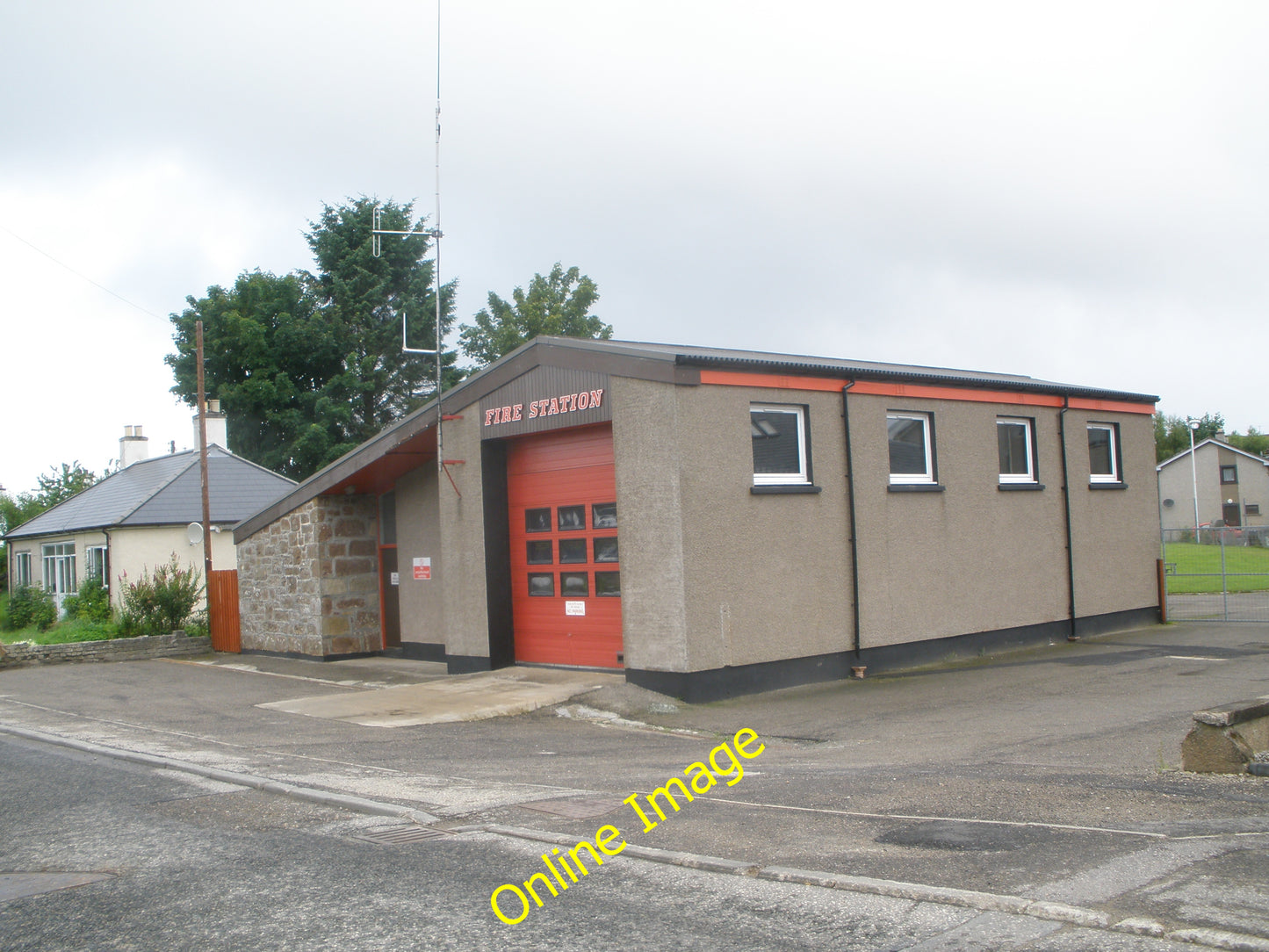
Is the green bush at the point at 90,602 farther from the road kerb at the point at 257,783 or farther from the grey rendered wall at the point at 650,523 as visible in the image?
the grey rendered wall at the point at 650,523

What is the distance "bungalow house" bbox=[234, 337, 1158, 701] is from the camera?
12562mm

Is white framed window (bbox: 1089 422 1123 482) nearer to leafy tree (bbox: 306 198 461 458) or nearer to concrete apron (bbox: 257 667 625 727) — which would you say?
concrete apron (bbox: 257 667 625 727)

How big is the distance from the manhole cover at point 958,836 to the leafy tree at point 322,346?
40054 mm

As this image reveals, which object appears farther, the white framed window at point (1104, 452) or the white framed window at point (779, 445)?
the white framed window at point (1104, 452)

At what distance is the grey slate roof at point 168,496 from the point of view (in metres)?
31.2

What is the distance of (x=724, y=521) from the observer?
12570mm

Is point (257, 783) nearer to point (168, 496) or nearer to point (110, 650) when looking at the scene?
point (110, 650)

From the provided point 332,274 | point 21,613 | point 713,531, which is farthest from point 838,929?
point 332,274

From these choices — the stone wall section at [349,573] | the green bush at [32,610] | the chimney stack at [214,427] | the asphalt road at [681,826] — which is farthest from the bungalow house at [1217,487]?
the asphalt road at [681,826]

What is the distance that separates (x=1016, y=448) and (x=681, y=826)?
40.3 ft

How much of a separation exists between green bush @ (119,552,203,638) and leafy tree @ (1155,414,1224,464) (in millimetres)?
87614

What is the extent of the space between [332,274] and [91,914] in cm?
4456

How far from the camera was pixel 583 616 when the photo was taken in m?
14.6

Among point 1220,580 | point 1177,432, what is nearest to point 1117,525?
point 1220,580
